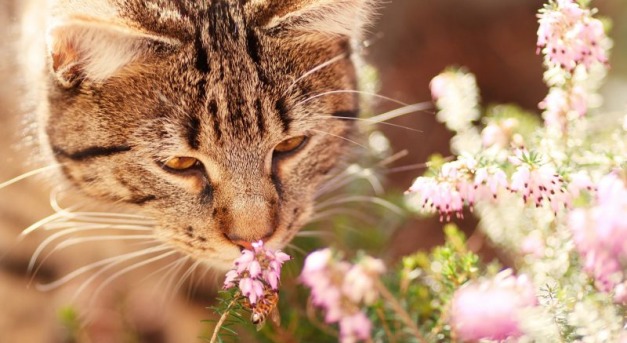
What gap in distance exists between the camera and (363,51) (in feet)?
4.42

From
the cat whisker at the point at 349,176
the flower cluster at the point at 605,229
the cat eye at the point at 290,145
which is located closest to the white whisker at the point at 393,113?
the cat whisker at the point at 349,176

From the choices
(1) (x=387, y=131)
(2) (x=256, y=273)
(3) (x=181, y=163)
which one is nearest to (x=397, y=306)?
(2) (x=256, y=273)

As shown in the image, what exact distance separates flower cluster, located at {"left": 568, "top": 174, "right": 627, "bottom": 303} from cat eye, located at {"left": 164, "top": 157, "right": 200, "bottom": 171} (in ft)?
1.85

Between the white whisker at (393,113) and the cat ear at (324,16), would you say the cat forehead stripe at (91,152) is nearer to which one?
the cat ear at (324,16)

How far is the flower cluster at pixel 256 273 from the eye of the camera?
0.74 metres

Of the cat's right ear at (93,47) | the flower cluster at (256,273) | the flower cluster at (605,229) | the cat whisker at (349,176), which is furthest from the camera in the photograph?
the cat whisker at (349,176)

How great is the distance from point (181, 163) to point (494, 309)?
55cm

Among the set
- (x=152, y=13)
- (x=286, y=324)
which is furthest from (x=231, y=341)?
(x=152, y=13)

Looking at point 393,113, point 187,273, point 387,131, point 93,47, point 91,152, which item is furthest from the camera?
point 387,131

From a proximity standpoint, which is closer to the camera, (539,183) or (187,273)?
(539,183)

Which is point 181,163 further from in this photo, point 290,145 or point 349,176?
point 349,176

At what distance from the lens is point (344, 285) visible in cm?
70

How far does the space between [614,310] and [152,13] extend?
757mm

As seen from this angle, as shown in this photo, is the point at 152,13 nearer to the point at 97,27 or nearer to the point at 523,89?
the point at 97,27
